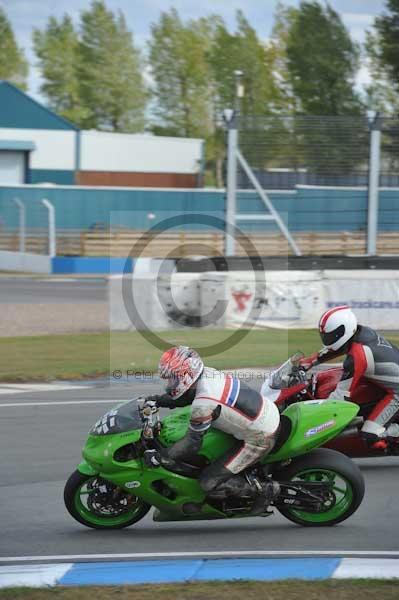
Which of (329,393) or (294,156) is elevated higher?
(294,156)

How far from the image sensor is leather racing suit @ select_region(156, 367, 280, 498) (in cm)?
668

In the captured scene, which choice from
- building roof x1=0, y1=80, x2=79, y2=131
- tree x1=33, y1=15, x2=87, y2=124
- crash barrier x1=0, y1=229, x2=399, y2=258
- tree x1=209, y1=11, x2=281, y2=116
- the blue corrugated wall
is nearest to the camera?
crash barrier x1=0, y1=229, x2=399, y2=258

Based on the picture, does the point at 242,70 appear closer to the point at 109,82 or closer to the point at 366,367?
the point at 109,82

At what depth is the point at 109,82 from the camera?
2808 inches

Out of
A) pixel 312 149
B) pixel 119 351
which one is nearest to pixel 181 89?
pixel 312 149

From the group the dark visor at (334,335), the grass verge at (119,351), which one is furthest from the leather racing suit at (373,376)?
the grass verge at (119,351)

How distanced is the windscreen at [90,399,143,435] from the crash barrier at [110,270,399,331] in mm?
10881

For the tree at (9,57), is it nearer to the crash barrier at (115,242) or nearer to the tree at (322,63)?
the tree at (322,63)

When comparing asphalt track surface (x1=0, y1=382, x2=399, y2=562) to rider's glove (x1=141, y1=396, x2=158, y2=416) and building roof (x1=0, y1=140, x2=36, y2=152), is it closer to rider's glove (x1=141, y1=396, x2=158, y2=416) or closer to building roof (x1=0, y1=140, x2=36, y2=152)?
rider's glove (x1=141, y1=396, x2=158, y2=416)

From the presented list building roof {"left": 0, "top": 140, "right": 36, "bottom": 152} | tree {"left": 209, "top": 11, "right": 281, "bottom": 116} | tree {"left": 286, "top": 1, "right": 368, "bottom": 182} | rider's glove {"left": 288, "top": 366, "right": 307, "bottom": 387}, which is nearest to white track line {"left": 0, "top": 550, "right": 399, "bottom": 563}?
rider's glove {"left": 288, "top": 366, "right": 307, "bottom": 387}

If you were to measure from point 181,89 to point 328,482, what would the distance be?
67039 millimetres

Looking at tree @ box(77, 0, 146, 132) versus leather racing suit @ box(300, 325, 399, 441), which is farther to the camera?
tree @ box(77, 0, 146, 132)

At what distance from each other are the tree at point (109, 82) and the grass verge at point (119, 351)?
55.1 meters

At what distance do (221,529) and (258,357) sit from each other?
29.1 feet
